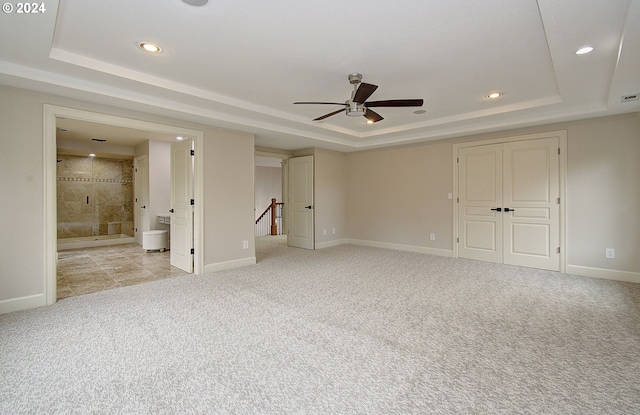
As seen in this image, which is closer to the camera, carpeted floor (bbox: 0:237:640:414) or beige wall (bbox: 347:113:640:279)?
carpeted floor (bbox: 0:237:640:414)

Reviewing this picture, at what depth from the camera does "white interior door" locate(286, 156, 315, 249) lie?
6.89 meters

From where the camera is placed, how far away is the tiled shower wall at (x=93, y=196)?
24.9 feet

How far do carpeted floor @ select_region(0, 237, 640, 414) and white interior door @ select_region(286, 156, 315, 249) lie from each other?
118 inches

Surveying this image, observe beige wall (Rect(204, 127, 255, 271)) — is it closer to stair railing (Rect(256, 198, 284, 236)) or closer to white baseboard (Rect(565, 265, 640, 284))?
stair railing (Rect(256, 198, 284, 236))

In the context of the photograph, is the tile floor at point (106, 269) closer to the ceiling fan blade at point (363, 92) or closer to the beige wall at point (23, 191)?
the beige wall at point (23, 191)

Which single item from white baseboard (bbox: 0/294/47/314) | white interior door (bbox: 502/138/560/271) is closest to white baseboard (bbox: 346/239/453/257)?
white interior door (bbox: 502/138/560/271)

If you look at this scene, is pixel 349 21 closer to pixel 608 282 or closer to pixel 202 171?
pixel 202 171

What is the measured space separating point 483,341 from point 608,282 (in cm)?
308

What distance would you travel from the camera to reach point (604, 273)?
171 inches

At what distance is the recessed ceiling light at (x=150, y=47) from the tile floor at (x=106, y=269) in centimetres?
301

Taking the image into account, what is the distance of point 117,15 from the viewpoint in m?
2.22

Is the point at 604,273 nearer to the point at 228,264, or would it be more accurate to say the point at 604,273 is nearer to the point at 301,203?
the point at 301,203

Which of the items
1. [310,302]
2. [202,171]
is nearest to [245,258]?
[202,171]

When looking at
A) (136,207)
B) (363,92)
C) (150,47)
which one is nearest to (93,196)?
(136,207)
